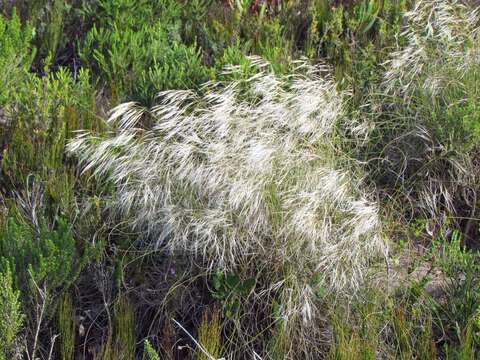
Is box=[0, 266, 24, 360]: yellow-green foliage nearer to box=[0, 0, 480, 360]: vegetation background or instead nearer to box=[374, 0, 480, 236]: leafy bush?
box=[0, 0, 480, 360]: vegetation background

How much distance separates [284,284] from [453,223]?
104cm

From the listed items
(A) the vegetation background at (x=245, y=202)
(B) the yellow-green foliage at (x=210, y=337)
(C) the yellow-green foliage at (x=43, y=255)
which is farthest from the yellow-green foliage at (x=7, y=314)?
(B) the yellow-green foliage at (x=210, y=337)

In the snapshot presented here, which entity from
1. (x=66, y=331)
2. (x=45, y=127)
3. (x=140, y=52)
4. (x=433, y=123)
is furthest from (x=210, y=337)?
(x=140, y=52)

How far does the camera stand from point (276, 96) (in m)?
3.94

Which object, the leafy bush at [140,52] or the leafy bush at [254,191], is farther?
the leafy bush at [140,52]

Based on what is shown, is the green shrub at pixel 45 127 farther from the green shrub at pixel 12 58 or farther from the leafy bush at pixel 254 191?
the leafy bush at pixel 254 191

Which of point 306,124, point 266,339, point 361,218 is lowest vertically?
point 266,339

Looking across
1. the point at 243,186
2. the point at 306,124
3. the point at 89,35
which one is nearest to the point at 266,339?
the point at 243,186

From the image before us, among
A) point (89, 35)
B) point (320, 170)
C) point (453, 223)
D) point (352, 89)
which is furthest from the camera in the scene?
point (89, 35)

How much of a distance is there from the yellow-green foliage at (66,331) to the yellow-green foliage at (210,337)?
50cm

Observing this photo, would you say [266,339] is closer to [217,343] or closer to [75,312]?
[217,343]

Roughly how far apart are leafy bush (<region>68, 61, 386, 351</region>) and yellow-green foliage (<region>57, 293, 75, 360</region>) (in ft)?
1.53

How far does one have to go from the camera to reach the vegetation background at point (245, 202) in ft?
10.6

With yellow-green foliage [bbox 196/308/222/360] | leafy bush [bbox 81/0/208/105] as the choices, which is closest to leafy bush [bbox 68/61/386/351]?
yellow-green foliage [bbox 196/308/222/360]
